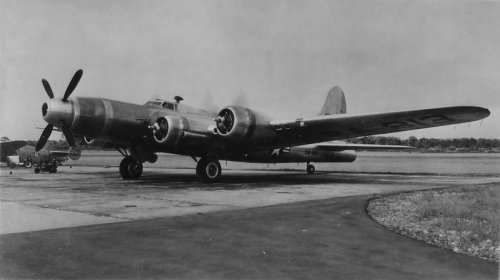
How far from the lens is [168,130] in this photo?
15344 mm

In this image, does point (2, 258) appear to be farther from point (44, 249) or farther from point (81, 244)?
point (81, 244)

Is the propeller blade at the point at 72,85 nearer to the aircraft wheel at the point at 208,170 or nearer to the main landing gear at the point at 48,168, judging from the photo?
the aircraft wheel at the point at 208,170

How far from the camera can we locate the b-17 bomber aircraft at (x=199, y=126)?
46.2 feet

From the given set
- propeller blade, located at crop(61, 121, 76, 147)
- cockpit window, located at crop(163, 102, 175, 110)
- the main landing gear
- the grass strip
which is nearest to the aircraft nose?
propeller blade, located at crop(61, 121, 76, 147)

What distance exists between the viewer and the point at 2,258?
4.55 meters

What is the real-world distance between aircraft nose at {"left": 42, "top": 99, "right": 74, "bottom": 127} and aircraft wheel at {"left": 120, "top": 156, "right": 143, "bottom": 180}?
430cm

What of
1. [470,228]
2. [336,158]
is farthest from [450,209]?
[336,158]

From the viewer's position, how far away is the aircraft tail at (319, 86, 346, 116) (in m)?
22.8

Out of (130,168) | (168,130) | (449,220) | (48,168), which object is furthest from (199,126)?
(48,168)

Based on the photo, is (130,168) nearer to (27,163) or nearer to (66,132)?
(66,132)

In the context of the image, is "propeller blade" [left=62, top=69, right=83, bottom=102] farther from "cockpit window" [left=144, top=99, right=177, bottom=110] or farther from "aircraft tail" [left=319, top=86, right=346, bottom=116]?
"aircraft tail" [left=319, top=86, right=346, bottom=116]

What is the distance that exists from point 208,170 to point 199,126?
5.66ft

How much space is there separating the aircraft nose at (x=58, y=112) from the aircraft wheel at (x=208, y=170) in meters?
4.95

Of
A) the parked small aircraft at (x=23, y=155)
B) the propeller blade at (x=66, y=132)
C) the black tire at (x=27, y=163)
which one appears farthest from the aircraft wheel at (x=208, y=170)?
the black tire at (x=27, y=163)
